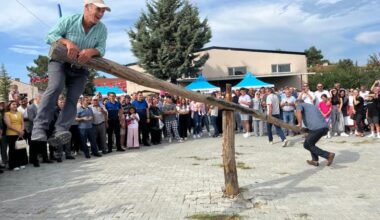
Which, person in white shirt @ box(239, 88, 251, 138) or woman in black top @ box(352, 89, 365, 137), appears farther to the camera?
person in white shirt @ box(239, 88, 251, 138)

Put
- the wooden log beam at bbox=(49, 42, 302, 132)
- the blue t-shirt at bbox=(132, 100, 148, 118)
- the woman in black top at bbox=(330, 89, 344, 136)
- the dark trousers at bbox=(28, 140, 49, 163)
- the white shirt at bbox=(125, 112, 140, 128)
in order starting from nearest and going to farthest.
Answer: the wooden log beam at bbox=(49, 42, 302, 132) < the dark trousers at bbox=(28, 140, 49, 163) < the white shirt at bbox=(125, 112, 140, 128) < the blue t-shirt at bbox=(132, 100, 148, 118) < the woman in black top at bbox=(330, 89, 344, 136)

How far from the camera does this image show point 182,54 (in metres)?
29.1

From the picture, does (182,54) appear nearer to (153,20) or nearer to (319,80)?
(153,20)

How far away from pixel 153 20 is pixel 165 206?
2580cm

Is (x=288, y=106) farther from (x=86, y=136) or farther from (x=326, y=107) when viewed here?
(x=86, y=136)

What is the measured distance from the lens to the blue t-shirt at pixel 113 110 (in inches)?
462

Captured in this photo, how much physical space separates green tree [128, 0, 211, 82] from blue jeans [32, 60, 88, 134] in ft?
82.1

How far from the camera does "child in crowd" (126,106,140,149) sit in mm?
12453

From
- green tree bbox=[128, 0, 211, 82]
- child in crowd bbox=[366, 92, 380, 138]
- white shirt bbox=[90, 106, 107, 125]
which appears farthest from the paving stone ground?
green tree bbox=[128, 0, 211, 82]

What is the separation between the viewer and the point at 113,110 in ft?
38.6

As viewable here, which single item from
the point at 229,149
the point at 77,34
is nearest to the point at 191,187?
the point at 229,149

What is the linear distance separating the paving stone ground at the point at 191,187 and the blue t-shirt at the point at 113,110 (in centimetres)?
142

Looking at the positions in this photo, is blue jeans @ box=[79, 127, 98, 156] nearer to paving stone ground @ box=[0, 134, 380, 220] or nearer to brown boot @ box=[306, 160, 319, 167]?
paving stone ground @ box=[0, 134, 380, 220]

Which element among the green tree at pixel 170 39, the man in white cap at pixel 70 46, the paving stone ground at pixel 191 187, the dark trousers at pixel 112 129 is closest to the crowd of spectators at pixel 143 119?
the dark trousers at pixel 112 129
